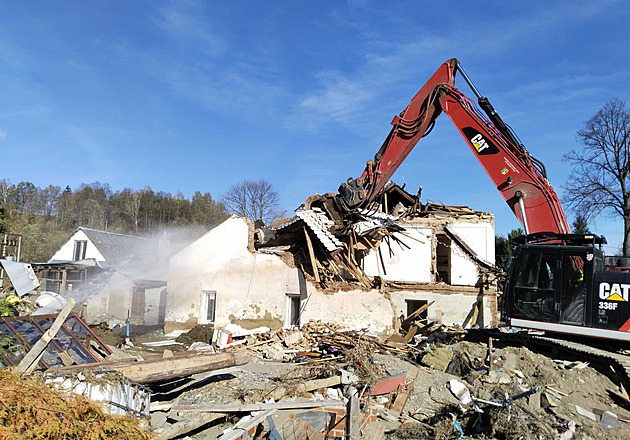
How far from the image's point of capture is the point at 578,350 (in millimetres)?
9172

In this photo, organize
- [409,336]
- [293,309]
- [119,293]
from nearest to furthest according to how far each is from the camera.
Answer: [409,336] < [293,309] < [119,293]

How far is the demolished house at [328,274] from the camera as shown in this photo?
15.8 metres

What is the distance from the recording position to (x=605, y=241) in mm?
9367

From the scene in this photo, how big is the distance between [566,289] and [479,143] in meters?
4.17

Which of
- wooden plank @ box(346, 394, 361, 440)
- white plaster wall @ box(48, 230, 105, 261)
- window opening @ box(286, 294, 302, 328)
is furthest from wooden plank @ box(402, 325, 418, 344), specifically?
white plaster wall @ box(48, 230, 105, 261)

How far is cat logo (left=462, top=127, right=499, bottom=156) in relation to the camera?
11.4 meters

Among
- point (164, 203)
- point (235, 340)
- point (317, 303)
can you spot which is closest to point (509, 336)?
point (317, 303)

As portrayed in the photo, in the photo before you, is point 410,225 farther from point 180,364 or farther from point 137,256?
point 137,256

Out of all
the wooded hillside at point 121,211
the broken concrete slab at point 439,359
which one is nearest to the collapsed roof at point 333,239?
the broken concrete slab at point 439,359

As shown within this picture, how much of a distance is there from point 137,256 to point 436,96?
25.4 m

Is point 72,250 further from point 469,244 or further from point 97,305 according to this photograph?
point 469,244

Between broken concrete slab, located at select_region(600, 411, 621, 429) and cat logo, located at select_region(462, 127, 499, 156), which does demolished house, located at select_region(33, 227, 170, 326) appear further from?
broken concrete slab, located at select_region(600, 411, 621, 429)

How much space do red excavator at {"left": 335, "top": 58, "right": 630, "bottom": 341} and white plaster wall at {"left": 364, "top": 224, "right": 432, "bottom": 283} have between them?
21.4ft

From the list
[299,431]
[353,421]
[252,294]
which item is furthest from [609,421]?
[252,294]
